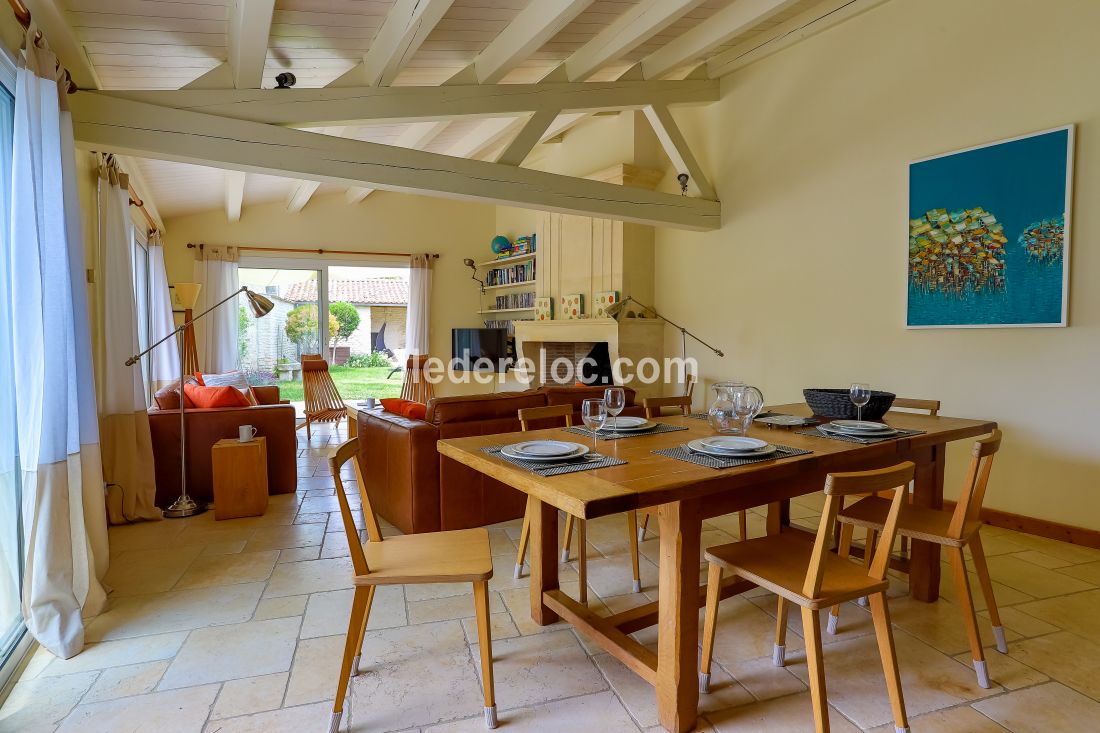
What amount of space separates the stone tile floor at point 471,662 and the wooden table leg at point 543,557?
64mm

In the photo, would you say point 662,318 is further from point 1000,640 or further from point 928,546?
point 1000,640

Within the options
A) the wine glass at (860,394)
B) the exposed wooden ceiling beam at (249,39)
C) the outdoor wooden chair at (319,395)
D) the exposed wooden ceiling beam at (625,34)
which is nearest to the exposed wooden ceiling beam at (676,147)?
the exposed wooden ceiling beam at (625,34)

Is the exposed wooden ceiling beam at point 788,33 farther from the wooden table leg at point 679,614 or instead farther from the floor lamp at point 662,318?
the wooden table leg at point 679,614

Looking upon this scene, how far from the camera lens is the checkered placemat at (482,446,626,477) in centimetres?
163

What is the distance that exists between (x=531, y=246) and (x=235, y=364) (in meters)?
3.85

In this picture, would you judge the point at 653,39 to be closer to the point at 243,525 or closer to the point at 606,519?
the point at 606,519

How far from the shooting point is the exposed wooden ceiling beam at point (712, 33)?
3.76 m

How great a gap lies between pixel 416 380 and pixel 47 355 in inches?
206

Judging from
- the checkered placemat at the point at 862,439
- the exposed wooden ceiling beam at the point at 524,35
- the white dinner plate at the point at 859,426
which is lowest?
the checkered placemat at the point at 862,439

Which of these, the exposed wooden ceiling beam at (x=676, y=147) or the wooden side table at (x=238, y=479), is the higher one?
the exposed wooden ceiling beam at (x=676, y=147)

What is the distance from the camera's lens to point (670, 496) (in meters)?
1.48

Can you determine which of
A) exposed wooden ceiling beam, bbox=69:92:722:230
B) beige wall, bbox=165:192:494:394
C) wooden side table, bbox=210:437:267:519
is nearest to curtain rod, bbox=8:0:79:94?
exposed wooden ceiling beam, bbox=69:92:722:230

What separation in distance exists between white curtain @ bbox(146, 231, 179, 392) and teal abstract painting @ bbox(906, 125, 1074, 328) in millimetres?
6259

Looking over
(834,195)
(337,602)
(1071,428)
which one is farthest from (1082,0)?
(337,602)
